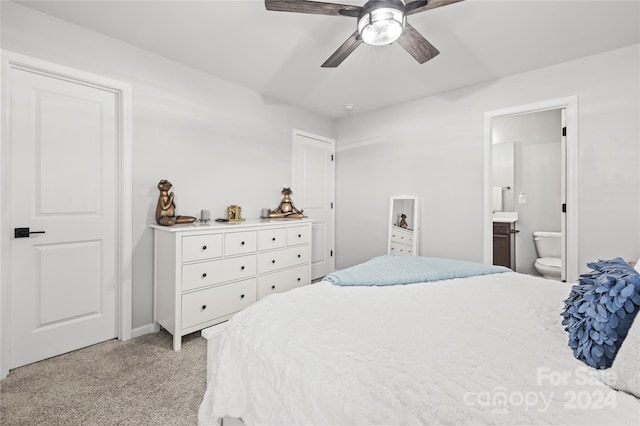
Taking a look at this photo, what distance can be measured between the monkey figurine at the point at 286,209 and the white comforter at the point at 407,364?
2.22 m

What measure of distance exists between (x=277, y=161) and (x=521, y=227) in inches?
143

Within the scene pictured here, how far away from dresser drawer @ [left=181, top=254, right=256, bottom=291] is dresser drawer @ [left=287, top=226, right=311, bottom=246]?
0.51 metres

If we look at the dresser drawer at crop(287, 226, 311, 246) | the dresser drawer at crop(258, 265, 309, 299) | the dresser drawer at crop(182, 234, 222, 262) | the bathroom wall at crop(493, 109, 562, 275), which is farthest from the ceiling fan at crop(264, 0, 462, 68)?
the bathroom wall at crop(493, 109, 562, 275)

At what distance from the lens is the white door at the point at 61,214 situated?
1.99 metres

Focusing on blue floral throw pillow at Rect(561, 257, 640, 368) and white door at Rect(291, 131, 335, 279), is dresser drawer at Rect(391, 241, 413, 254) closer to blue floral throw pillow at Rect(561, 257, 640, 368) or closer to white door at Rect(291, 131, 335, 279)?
white door at Rect(291, 131, 335, 279)

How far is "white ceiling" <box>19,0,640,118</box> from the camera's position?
6.55 feet

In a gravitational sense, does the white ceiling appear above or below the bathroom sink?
above

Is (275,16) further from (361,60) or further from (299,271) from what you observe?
(299,271)

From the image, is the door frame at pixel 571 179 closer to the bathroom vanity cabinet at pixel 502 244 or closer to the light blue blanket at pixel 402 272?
the bathroom vanity cabinet at pixel 502 244

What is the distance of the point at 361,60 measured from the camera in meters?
2.70

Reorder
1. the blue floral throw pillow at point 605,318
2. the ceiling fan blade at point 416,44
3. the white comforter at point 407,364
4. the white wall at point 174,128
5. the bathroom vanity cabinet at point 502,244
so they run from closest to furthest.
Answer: the white comforter at point 407,364
the blue floral throw pillow at point 605,318
the ceiling fan blade at point 416,44
the white wall at point 174,128
the bathroom vanity cabinet at point 502,244

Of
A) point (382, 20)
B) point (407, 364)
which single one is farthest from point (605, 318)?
point (382, 20)

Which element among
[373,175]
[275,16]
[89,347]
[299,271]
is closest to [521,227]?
[373,175]

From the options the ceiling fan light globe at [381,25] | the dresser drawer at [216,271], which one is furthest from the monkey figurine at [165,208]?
the ceiling fan light globe at [381,25]
